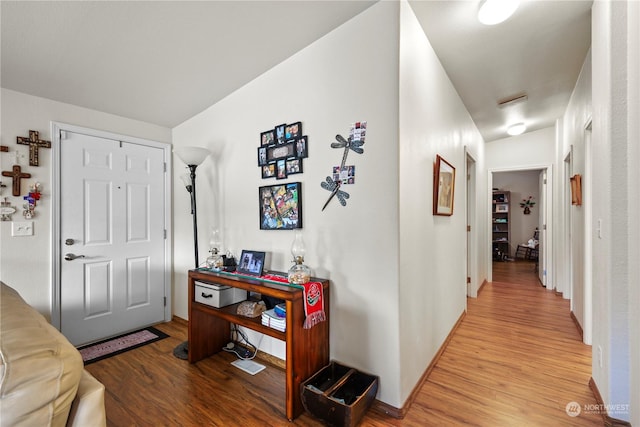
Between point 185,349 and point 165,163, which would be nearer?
point 185,349

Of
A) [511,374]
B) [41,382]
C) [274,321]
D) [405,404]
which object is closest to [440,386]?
[405,404]

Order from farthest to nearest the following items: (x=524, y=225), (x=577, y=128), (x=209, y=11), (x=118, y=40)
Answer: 1. (x=524, y=225)
2. (x=577, y=128)
3. (x=118, y=40)
4. (x=209, y=11)

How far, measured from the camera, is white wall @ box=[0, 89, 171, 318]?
228 cm

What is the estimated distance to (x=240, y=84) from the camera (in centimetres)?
248

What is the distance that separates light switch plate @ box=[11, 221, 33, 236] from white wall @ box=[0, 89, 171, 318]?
0.03m

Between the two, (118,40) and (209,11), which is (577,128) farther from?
(118,40)

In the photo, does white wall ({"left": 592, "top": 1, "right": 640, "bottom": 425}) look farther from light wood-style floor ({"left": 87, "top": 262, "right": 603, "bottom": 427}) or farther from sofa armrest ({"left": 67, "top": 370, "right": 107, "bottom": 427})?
sofa armrest ({"left": 67, "top": 370, "right": 107, "bottom": 427})

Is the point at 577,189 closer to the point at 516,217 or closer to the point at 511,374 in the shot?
the point at 511,374

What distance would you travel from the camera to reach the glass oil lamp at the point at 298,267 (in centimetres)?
180

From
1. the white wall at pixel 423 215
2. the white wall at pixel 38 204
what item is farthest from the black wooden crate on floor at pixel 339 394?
the white wall at pixel 38 204

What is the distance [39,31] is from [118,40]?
0.43 meters

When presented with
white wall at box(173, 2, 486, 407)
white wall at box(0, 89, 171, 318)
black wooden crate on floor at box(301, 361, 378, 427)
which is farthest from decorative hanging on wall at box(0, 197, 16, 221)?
black wooden crate on floor at box(301, 361, 378, 427)

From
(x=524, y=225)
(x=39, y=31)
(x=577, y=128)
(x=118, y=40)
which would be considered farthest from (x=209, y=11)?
(x=524, y=225)

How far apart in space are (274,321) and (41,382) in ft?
3.95
